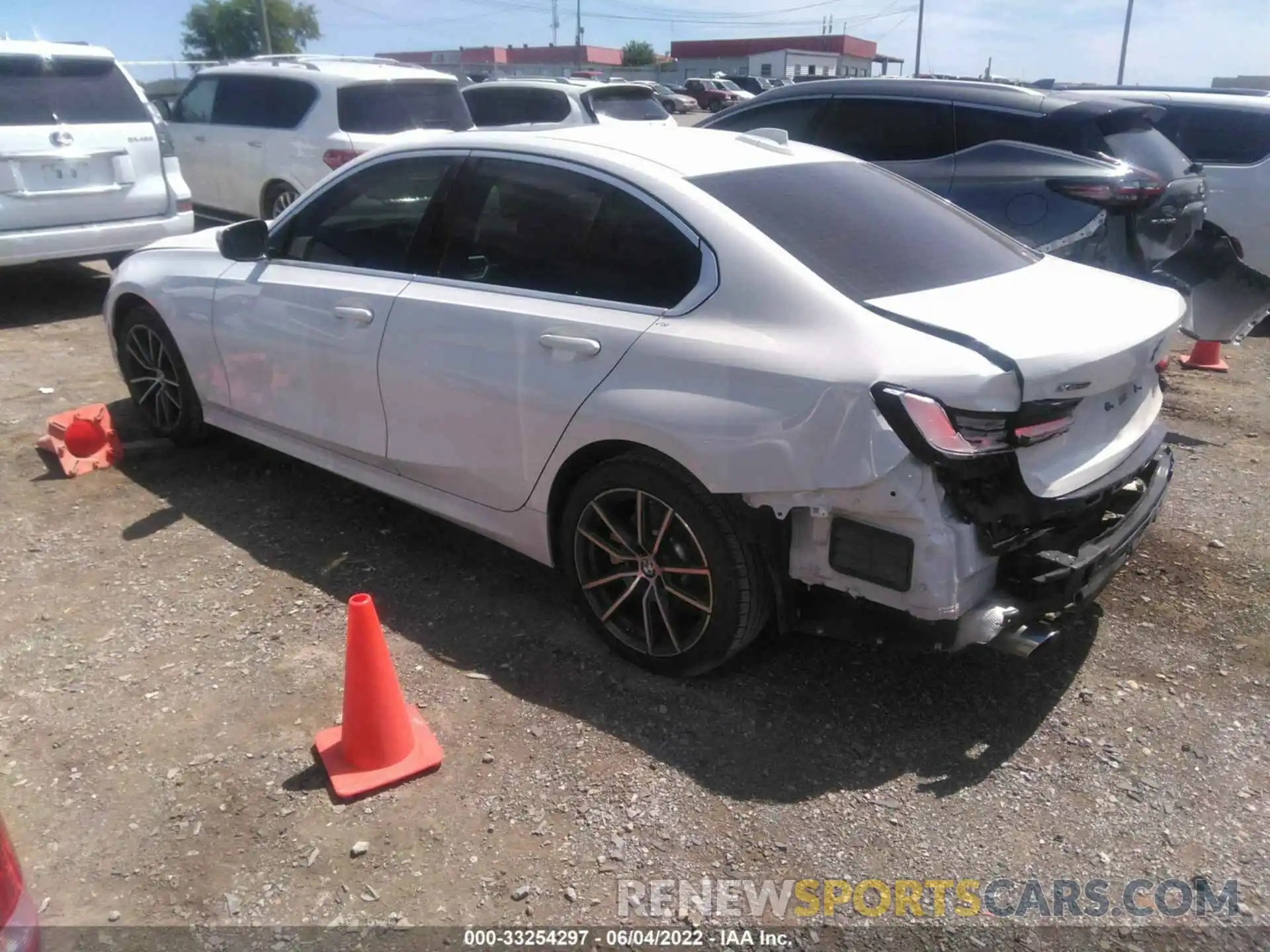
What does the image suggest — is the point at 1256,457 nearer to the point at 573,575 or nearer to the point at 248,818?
the point at 573,575

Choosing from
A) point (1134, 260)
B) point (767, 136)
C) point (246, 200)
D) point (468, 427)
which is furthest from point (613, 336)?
point (246, 200)

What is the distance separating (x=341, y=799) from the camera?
2.87 metres

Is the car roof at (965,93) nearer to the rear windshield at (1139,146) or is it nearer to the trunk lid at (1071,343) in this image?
the rear windshield at (1139,146)

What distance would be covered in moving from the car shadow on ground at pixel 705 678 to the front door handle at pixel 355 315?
1.01 metres

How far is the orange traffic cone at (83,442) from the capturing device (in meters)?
5.05

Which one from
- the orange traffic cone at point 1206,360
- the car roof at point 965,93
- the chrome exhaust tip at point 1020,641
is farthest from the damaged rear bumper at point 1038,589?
the orange traffic cone at point 1206,360

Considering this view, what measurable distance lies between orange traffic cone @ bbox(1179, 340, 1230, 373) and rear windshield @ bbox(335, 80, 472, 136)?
634 centimetres

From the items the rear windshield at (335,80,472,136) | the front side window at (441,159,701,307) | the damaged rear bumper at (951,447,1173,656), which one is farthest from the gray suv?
the rear windshield at (335,80,472,136)

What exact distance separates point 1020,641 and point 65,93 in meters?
8.12

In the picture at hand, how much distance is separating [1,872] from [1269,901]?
2.83m

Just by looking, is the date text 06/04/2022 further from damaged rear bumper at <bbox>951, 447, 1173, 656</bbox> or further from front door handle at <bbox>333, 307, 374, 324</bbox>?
front door handle at <bbox>333, 307, 374, 324</bbox>

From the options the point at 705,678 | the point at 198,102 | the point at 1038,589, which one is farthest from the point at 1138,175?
the point at 198,102

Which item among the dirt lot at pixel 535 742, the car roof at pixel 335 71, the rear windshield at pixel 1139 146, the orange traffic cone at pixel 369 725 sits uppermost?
the car roof at pixel 335 71

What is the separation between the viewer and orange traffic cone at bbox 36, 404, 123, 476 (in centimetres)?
505
